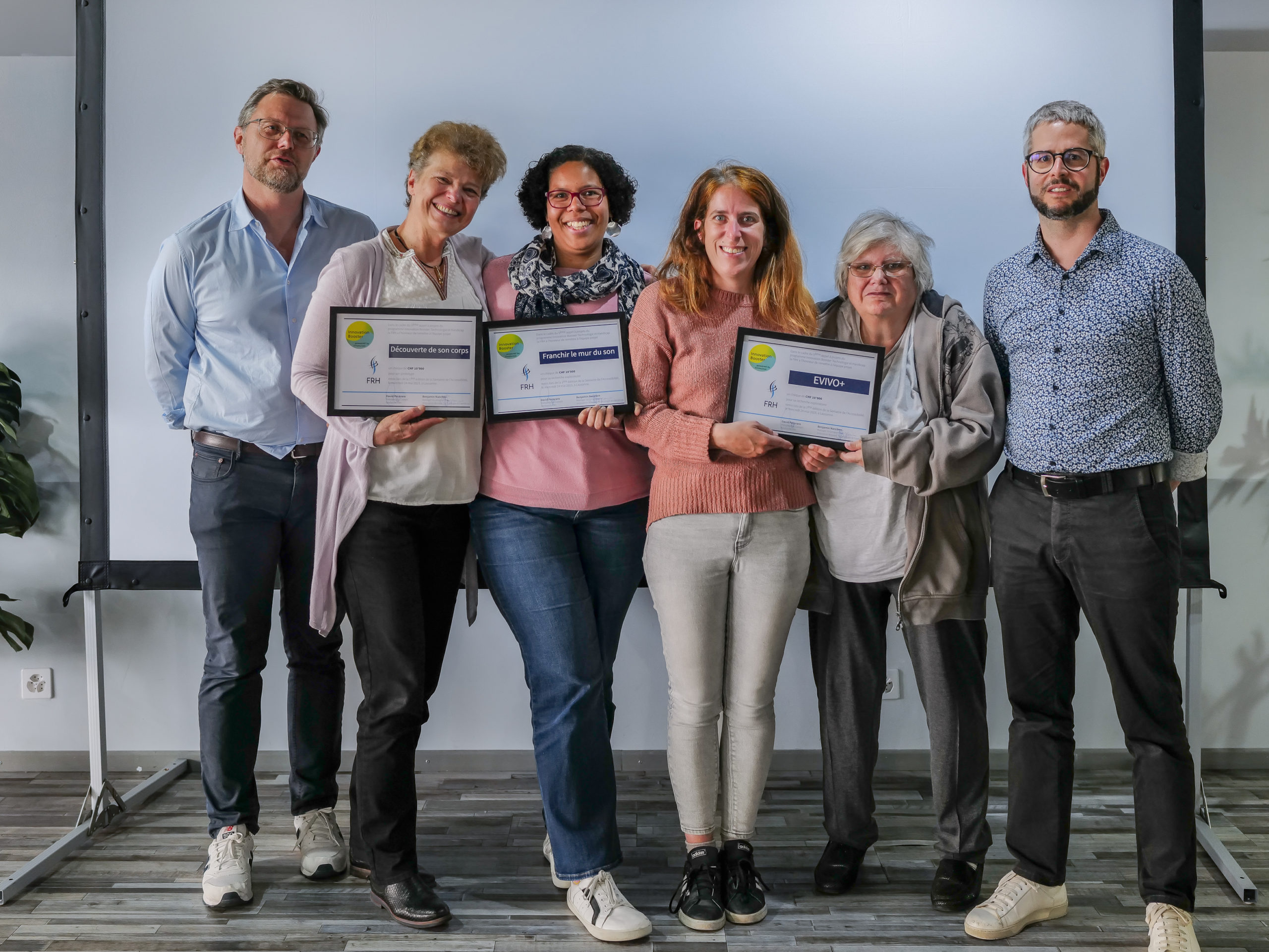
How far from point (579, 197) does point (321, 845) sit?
5.89 feet

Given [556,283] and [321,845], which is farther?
[321,845]

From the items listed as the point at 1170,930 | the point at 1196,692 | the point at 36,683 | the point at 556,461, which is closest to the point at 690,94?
the point at 556,461

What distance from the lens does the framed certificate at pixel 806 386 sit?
2.10 m

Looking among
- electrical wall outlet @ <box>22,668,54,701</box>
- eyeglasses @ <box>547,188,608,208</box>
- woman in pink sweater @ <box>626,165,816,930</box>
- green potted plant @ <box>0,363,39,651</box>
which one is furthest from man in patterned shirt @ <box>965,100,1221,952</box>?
electrical wall outlet @ <box>22,668,54,701</box>

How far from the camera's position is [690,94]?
271 cm

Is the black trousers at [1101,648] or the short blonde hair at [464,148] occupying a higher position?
the short blonde hair at [464,148]

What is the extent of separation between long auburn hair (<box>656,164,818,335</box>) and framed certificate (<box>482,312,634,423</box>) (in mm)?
172

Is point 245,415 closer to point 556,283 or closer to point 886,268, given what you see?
point 556,283

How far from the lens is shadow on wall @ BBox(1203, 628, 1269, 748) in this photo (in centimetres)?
322

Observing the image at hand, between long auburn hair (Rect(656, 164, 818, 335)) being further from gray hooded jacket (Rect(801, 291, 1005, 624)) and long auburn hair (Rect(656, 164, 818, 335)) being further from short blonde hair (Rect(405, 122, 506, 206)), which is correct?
short blonde hair (Rect(405, 122, 506, 206))

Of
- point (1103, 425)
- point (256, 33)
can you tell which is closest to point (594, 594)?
point (1103, 425)

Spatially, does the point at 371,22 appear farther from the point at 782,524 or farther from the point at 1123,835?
the point at 1123,835

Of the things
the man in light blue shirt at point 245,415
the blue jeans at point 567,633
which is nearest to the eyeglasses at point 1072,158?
the blue jeans at point 567,633

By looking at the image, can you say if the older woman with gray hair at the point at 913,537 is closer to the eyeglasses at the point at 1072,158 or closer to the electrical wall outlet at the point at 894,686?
the eyeglasses at the point at 1072,158
